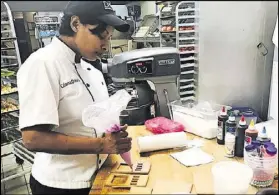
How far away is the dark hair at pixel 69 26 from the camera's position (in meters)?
0.84

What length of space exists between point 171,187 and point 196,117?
0.74m

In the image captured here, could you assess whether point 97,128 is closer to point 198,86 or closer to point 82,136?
point 82,136

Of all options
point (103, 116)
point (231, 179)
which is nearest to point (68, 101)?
point (103, 116)

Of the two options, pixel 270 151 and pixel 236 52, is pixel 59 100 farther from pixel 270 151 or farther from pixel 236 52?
pixel 270 151

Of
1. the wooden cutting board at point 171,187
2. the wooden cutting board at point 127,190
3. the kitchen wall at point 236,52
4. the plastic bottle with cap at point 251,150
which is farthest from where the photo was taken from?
the plastic bottle with cap at point 251,150

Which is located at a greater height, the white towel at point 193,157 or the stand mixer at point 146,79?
the stand mixer at point 146,79

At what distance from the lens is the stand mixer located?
4.54 feet

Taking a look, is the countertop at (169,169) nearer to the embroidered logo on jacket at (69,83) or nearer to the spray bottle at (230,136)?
the spray bottle at (230,136)

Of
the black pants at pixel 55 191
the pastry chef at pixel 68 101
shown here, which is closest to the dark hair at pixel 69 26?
the pastry chef at pixel 68 101

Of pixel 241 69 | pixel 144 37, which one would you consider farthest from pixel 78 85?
pixel 241 69

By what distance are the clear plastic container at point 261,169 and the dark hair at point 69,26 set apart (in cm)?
74

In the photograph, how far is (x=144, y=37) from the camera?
1.31 metres

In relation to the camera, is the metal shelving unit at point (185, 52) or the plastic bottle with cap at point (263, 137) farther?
the metal shelving unit at point (185, 52)

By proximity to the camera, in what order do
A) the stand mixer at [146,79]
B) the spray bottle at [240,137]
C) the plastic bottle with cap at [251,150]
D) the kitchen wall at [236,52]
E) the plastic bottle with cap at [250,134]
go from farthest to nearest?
the stand mixer at [146,79]
the spray bottle at [240,137]
the plastic bottle with cap at [250,134]
the plastic bottle with cap at [251,150]
the kitchen wall at [236,52]
